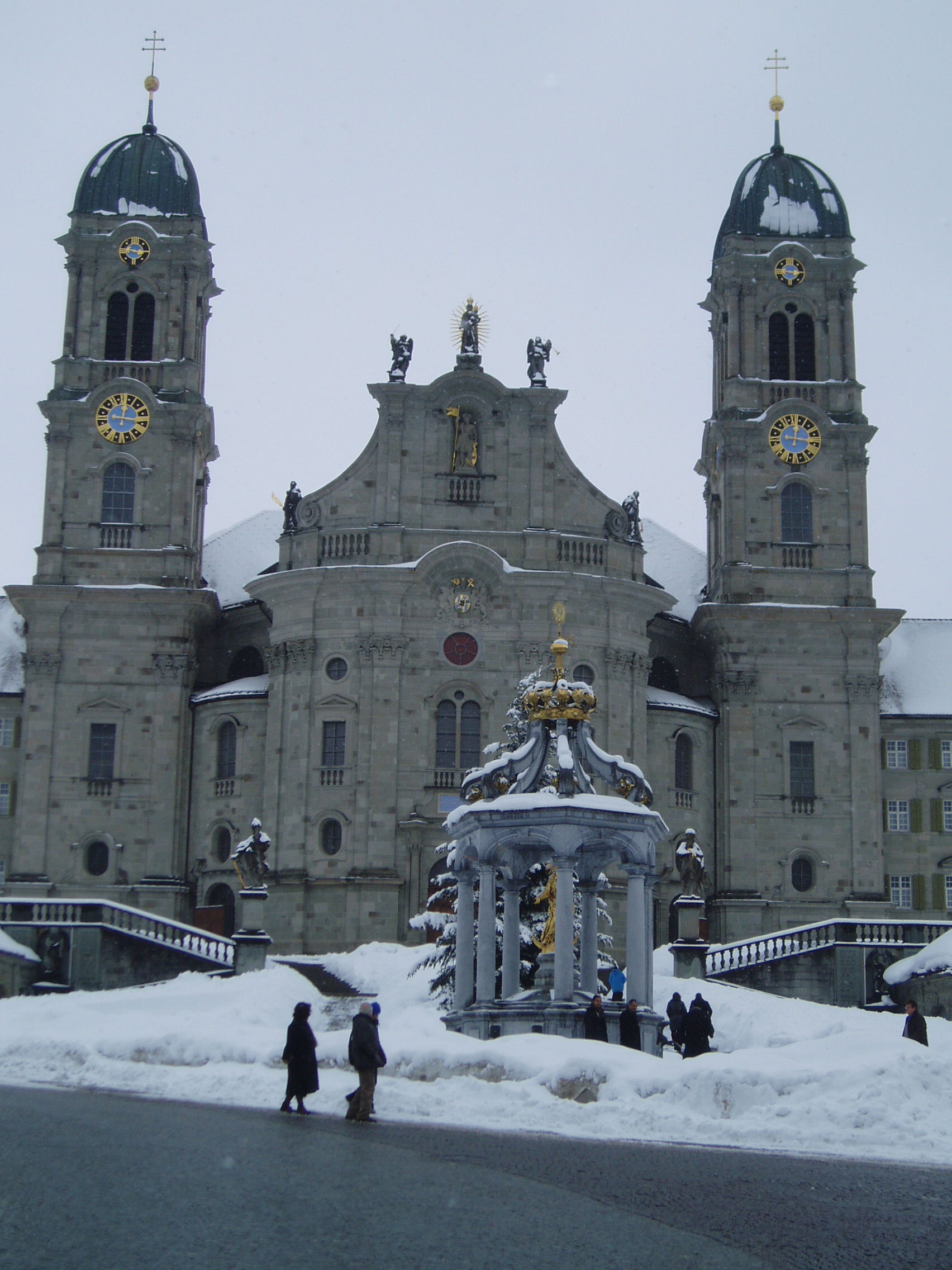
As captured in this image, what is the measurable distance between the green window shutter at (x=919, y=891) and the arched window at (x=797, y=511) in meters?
12.3

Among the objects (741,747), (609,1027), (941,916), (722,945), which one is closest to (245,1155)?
(609,1027)

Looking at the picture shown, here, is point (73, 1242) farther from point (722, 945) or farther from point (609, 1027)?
point (722, 945)

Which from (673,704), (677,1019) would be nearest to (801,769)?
(673,704)

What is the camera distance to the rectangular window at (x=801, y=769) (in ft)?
203

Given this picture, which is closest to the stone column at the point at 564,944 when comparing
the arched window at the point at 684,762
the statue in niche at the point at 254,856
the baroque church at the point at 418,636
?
the statue in niche at the point at 254,856

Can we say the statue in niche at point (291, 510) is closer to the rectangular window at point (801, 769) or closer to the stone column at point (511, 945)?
the rectangular window at point (801, 769)

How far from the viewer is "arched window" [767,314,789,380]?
66062 millimetres

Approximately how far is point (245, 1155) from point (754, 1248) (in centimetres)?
574

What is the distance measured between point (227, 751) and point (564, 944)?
32798mm

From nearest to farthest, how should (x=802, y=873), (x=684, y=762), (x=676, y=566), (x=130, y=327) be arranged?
(x=802, y=873), (x=684, y=762), (x=130, y=327), (x=676, y=566)

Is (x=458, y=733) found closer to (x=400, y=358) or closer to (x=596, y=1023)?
(x=400, y=358)

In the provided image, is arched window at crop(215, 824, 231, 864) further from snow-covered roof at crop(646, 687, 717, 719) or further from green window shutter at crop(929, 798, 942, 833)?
green window shutter at crop(929, 798, 942, 833)

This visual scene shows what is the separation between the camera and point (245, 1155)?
1795cm

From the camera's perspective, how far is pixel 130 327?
65.1 metres
